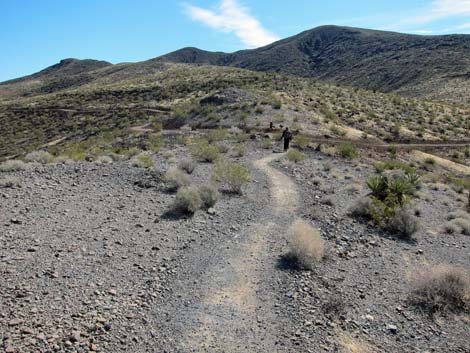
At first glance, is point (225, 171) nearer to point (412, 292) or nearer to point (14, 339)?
point (412, 292)

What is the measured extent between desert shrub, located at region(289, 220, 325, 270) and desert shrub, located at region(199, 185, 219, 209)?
12.2 ft

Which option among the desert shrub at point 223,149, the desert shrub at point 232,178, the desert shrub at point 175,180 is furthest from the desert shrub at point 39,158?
the desert shrub at point 223,149

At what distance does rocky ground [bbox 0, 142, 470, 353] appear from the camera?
6102 mm

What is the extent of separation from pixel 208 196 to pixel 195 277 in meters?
4.56

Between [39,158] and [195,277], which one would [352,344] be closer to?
[195,277]

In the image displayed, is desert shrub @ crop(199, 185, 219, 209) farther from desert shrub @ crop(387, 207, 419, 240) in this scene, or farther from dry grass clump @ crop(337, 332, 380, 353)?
dry grass clump @ crop(337, 332, 380, 353)

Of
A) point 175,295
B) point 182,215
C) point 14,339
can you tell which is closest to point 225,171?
point 182,215

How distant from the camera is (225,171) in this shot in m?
14.6

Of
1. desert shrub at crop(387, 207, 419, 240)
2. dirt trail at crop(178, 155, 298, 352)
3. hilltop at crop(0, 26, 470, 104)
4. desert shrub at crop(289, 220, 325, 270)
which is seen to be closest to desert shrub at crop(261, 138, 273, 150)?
desert shrub at crop(387, 207, 419, 240)

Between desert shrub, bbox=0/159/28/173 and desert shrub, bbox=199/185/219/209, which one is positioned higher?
desert shrub, bbox=0/159/28/173

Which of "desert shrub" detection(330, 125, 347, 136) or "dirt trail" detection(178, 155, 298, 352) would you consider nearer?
"dirt trail" detection(178, 155, 298, 352)

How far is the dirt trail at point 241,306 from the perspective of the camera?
6.05 meters

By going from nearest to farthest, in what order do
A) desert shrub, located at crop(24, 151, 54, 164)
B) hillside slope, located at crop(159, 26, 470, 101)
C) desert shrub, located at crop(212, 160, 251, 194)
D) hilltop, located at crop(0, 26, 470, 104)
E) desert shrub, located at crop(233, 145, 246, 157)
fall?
1. desert shrub, located at crop(212, 160, 251, 194)
2. desert shrub, located at crop(24, 151, 54, 164)
3. desert shrub, located at crop(233, 145, 246, 157)
4. hillside slope, located at crop(159, 26, 470, 101)
5. hilltop, located at crop(0, 26, 470, 104)

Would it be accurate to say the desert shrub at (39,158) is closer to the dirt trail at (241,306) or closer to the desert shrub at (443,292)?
the dirt trail at (241,306)
